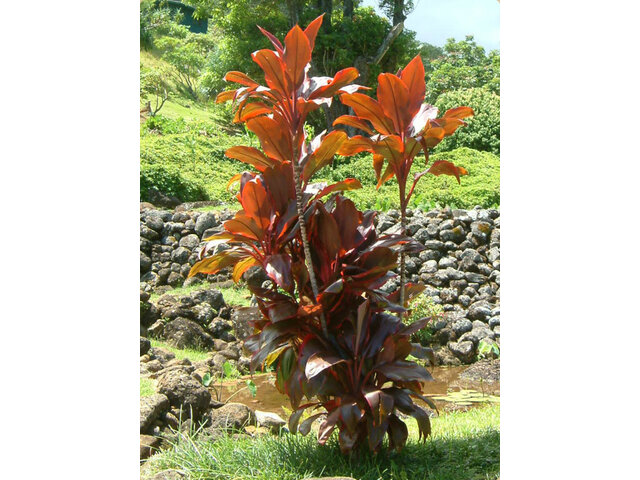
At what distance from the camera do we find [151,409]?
2.81 m

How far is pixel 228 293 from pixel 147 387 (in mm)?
2705

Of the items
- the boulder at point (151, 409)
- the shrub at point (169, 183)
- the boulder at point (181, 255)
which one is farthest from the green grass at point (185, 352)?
the shrub at point (169, 183)

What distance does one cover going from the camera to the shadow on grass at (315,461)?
2186mm

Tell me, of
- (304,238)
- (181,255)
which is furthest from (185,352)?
(304,238)

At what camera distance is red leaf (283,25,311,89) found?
214 cm

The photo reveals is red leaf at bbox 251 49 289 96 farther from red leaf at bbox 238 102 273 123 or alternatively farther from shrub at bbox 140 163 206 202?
shrub at bbox 140 163 206 202

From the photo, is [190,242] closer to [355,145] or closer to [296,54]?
[355,145]

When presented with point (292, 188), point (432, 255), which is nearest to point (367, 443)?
point (292, 188)

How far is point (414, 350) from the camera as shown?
233 centimetres

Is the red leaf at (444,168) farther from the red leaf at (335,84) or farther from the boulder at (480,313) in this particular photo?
the boulder at (480,313)

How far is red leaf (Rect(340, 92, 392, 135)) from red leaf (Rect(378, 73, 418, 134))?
0.02 meters

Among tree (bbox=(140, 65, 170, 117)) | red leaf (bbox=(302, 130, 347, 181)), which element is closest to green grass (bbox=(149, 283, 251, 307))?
red leaf (bbox=(302, 130, 347, 181))
